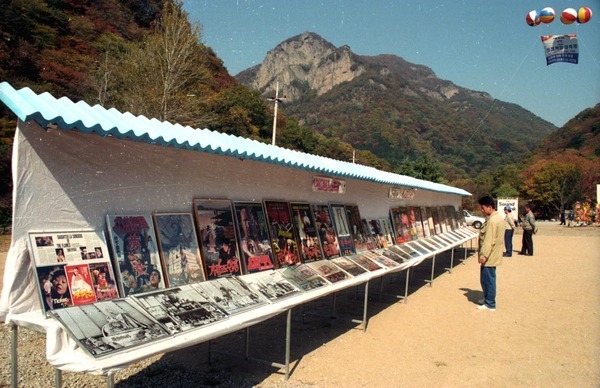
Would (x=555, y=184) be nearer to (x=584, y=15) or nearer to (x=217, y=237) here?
(x=584, y=15)

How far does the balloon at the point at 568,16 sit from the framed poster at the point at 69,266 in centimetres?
876

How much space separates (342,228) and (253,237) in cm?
235

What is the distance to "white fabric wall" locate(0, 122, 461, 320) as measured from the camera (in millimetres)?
2697

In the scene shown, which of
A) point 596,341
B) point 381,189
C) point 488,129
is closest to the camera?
point 596,341

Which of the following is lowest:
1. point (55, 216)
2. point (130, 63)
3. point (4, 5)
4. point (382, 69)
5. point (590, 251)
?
point (590, 251)

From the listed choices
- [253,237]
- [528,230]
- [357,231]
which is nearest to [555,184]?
[528,230]

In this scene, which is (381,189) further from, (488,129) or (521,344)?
(488,129)

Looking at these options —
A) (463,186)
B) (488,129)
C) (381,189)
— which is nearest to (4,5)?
(381,189)

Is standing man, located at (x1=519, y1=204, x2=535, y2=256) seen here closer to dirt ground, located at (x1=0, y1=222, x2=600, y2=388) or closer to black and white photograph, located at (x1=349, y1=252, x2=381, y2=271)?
dirt ground, located at (x1=0, y1=222, x2=600, y2=388)

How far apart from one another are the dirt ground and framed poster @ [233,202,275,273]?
42.8 inches

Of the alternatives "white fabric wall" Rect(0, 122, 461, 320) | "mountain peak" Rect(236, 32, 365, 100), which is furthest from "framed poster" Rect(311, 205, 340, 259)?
"mountain peak" Rect(236, 32, 365, 100)

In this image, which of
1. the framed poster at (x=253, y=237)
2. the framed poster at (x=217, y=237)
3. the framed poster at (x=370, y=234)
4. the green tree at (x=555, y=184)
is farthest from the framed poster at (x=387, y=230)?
the green tree at (x=555, y=184)

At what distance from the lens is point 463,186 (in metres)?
60.1

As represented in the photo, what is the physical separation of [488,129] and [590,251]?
7690 centimetres
